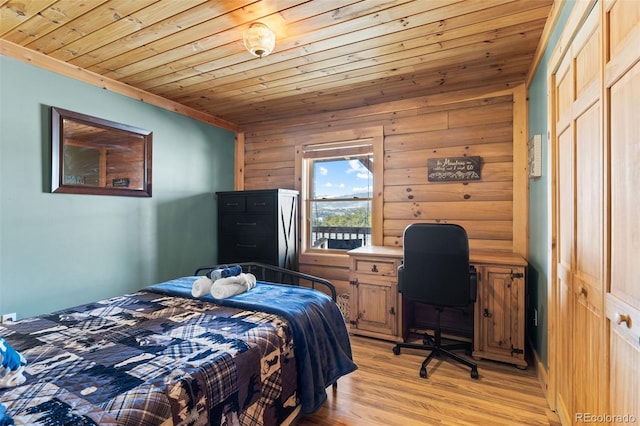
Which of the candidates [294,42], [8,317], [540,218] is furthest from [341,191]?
[8,317]

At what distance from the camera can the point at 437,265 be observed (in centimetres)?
236

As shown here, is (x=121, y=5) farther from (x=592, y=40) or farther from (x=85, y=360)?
(x=592, y=40)

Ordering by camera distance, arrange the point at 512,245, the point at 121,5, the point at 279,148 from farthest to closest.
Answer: the point at 279,148 → the point at 512,245 → the point at 121,5

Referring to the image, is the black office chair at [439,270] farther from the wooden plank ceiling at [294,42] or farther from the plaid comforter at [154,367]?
the wooden plank ceiling at [294,42]

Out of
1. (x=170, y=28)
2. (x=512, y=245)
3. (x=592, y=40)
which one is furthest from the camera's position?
(x=512, y=245)

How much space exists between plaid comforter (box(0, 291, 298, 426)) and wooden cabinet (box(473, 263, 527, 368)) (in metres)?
1.78

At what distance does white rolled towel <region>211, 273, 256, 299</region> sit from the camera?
190 cm

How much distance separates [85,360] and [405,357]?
228 centimetres

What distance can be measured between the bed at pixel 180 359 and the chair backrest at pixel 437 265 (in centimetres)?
80

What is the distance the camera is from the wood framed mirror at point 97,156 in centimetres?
253

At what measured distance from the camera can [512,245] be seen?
9.44ft

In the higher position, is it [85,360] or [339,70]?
[339,70]

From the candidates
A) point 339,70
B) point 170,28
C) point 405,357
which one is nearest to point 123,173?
point 170,28

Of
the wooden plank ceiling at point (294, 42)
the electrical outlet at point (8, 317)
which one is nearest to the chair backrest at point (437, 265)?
the wooden plank ceiling at point (294, 42)
